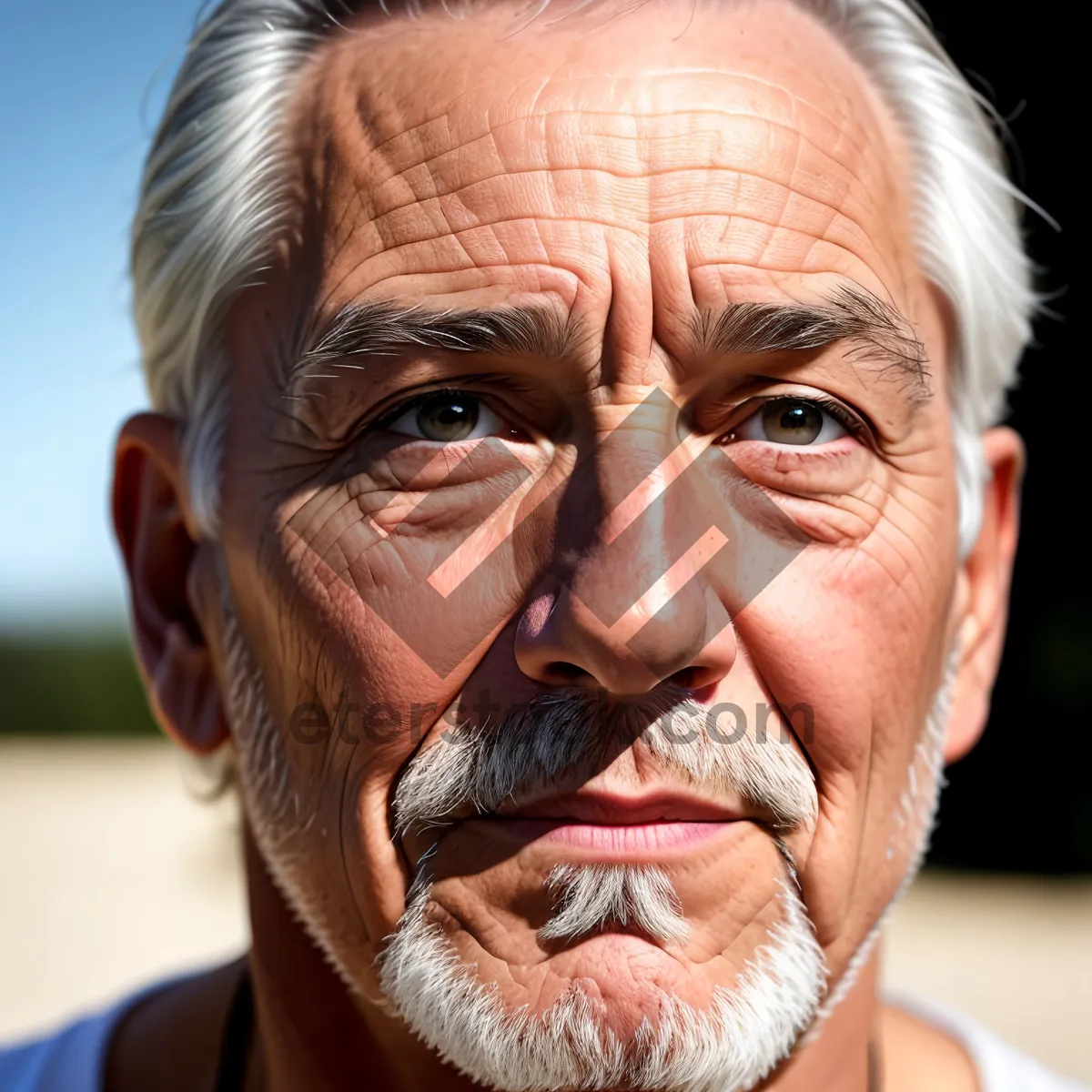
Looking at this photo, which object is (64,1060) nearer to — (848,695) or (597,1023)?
(597,1023)

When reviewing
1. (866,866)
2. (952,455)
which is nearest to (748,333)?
(952,455)

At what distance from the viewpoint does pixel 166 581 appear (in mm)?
2189

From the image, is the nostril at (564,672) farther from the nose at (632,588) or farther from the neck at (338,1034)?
the neck at (338,1034)

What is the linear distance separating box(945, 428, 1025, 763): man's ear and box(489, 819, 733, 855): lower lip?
0.81m

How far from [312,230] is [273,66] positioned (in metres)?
0.43

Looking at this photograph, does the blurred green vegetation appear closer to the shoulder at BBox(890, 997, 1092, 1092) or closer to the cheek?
the shoulder at BBox(890, 997, 1092, 1092)

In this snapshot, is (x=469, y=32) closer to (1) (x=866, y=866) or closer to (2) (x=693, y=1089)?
(1) (x=866, y=866)

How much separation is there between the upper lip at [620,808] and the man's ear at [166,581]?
810mm

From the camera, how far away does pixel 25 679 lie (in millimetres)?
19359

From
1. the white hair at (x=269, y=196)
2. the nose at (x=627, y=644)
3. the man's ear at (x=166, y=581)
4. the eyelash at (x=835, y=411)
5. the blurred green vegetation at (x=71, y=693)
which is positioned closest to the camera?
the nose at (x=627, y=644)

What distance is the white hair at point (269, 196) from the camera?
6.45ft

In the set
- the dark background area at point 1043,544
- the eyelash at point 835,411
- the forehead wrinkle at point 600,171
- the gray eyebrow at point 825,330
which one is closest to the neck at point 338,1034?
the eyelash at point 835,411

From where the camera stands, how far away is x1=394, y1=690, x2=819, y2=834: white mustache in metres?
1.54

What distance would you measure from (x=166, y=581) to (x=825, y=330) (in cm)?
137
